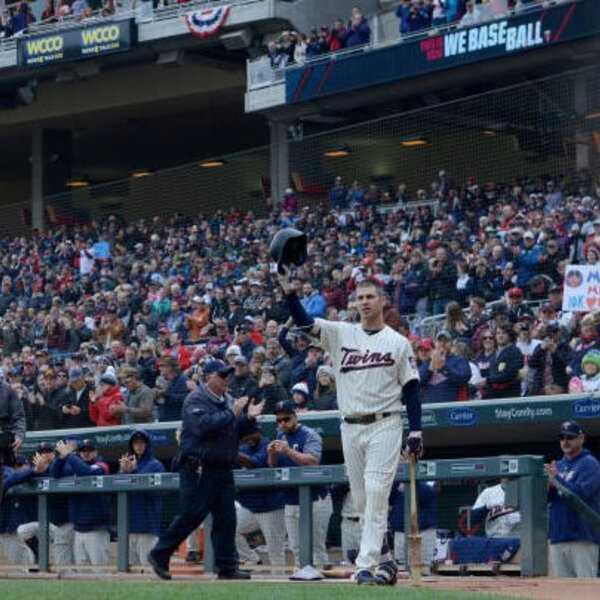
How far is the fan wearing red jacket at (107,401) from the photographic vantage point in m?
18.2

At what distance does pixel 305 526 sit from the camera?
38.0 ft

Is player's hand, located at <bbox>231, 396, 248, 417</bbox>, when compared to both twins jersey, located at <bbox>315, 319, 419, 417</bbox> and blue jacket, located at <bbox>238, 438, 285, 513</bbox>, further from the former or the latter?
twins jersey, located at <bbox>315, 319, 419, 417</bbox>

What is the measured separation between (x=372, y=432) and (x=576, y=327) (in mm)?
7174

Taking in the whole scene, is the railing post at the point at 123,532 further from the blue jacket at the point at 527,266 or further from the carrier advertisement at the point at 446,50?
the carrier advertisement at the point at 446,50

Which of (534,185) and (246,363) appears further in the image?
(534,185)

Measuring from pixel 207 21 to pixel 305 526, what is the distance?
20.2m

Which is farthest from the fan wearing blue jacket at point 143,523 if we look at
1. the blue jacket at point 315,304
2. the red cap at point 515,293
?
the blue jacket at point 315,304

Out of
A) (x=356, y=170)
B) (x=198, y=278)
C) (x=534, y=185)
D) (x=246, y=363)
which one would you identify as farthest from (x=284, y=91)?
(x=246, y=363)

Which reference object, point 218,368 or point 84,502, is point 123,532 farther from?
point 218,368

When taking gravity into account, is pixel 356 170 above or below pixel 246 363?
above

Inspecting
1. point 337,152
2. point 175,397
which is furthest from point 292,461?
point 337,152

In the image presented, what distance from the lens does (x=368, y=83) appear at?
27.4 m

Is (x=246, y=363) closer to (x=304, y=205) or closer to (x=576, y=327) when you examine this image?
(x=576, y=327)

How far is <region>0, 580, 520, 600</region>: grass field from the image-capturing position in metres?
8.11
